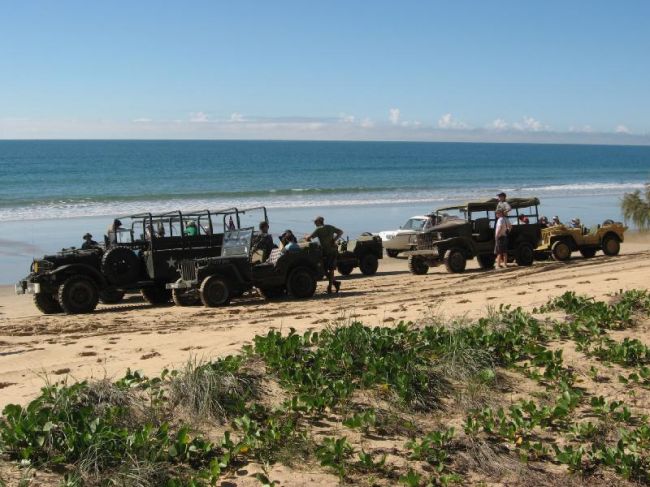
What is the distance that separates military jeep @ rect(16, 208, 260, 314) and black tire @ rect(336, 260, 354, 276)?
3722 mm

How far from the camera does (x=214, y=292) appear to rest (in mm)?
14039

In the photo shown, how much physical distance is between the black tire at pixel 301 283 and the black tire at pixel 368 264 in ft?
14.3

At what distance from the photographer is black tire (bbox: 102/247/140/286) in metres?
14.8

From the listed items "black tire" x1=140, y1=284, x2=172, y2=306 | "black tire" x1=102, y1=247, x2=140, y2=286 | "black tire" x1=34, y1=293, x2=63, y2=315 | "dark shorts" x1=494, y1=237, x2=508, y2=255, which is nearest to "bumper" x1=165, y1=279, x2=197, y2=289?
"black tire" x1=102, y1=247, x2=140, y2=286

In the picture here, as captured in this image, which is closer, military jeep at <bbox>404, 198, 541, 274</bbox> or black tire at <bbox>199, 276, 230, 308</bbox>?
black tire at <bbox>199, 276, 230, 308</bbox>

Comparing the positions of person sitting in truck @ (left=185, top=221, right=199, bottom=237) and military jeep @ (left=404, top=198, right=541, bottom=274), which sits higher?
person sitting in truck @ (left=185, top=221, right=199, bottom=237)

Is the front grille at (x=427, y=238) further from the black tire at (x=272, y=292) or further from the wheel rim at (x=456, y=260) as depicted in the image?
the black tire at (x=272, y=292)

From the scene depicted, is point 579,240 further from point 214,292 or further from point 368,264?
point 214,292

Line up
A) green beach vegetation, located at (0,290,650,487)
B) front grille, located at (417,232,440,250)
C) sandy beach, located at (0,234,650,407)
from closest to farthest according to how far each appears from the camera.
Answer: green beach vegetation, located at (0,290,650,487)
sandy beach, located at (0,234,650,407)
front grille, located at (417,232,440,250)

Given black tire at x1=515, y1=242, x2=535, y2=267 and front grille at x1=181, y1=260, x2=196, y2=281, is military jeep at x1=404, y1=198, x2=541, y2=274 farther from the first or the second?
front grille at x1=181, y1=260, x2=196, y2=281

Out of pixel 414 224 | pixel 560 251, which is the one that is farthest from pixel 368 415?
pixel 414 224

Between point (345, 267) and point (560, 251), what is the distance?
521 cm

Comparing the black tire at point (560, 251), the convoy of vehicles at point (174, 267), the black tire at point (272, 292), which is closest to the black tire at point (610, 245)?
the black tire at point (560, 251)

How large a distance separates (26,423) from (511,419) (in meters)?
3.85
